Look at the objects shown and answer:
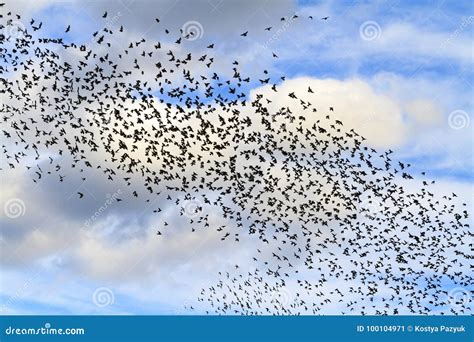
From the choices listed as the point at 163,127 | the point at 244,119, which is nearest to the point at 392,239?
the point at 244,119

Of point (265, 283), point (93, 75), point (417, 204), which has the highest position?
point (93, 75)

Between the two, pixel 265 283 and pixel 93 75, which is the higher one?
pixel 93 75

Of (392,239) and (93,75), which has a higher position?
(93,75)

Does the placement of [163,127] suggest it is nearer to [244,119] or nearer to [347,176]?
[244,119]

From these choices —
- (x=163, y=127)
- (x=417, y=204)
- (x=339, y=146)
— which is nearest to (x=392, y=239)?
(x=417, y=204)

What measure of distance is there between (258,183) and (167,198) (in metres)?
6.54

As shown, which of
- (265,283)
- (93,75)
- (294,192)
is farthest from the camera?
(265,283)

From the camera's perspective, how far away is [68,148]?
49.8 metres

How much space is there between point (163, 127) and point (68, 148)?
630 cm

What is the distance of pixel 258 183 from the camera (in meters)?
53.3

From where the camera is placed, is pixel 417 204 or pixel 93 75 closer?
pixel 93 75

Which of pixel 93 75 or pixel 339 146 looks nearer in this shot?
pixel 93 75

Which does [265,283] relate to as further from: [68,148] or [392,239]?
[68,148]

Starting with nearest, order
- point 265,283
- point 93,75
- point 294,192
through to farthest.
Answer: point 93,75 → point 294,192 → point 265,283
